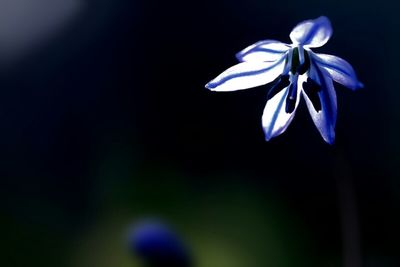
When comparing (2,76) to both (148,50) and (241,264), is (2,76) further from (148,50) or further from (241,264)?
(241,264)

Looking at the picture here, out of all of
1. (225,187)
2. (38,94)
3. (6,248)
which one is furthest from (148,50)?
(6,248)

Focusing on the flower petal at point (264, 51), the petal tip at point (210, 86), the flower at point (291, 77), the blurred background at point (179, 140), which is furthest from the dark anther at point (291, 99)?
the blurred background at point (179, 140)

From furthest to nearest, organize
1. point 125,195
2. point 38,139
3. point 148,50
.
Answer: point 148,50, point 38,139, point 125,195

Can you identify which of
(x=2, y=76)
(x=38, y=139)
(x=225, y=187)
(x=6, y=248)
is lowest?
(x=225, y=187)

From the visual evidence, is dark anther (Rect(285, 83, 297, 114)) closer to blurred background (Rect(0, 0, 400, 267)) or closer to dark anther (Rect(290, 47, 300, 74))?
dark anther (Rect(290, 47, 300, 74))

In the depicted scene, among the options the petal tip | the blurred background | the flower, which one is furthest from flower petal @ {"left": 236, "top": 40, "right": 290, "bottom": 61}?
the blurred background

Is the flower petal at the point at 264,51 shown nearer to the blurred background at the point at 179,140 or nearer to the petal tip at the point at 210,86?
the petal tip at the point at 210,86
